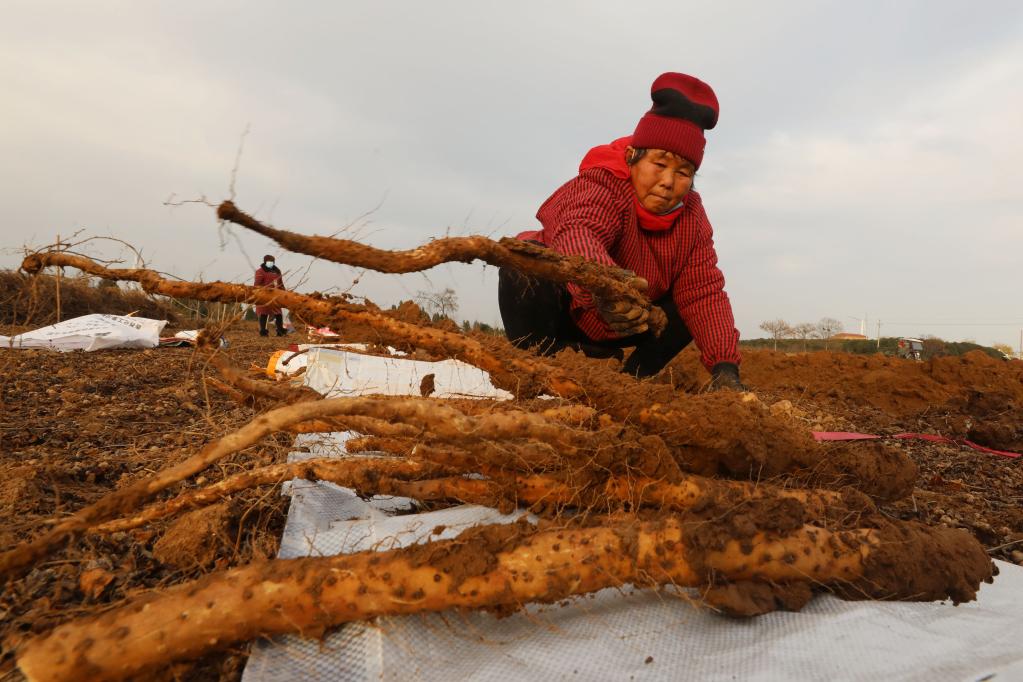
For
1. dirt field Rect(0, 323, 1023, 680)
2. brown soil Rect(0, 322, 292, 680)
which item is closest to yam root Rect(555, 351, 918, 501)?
dirt field Rect(0, 323, 1023, 680)

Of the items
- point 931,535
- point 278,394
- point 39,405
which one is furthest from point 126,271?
point 39,405

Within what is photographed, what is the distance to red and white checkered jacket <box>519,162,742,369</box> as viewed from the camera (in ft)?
8.46

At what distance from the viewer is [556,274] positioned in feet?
5.80

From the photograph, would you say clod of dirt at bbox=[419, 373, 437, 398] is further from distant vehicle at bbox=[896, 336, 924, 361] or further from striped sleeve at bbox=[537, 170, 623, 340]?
distant vehicle at bbox=[896, 336, 924, 361]

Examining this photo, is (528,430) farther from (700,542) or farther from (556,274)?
(556,274)

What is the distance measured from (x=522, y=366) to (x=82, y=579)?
1.18 meters

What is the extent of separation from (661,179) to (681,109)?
12.1 inches

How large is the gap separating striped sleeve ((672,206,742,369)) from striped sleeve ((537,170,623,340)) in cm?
48

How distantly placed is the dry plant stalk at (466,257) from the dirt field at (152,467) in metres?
0.49

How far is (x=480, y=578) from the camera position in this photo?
1188 millimetres

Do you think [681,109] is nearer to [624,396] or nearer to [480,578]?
[624,396]

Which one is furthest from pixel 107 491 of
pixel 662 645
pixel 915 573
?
pixel 915 573

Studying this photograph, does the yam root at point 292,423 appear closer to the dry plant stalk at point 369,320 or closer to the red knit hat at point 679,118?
the dry plant stalk at point 369,320

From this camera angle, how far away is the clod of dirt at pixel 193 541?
1.47 meters
